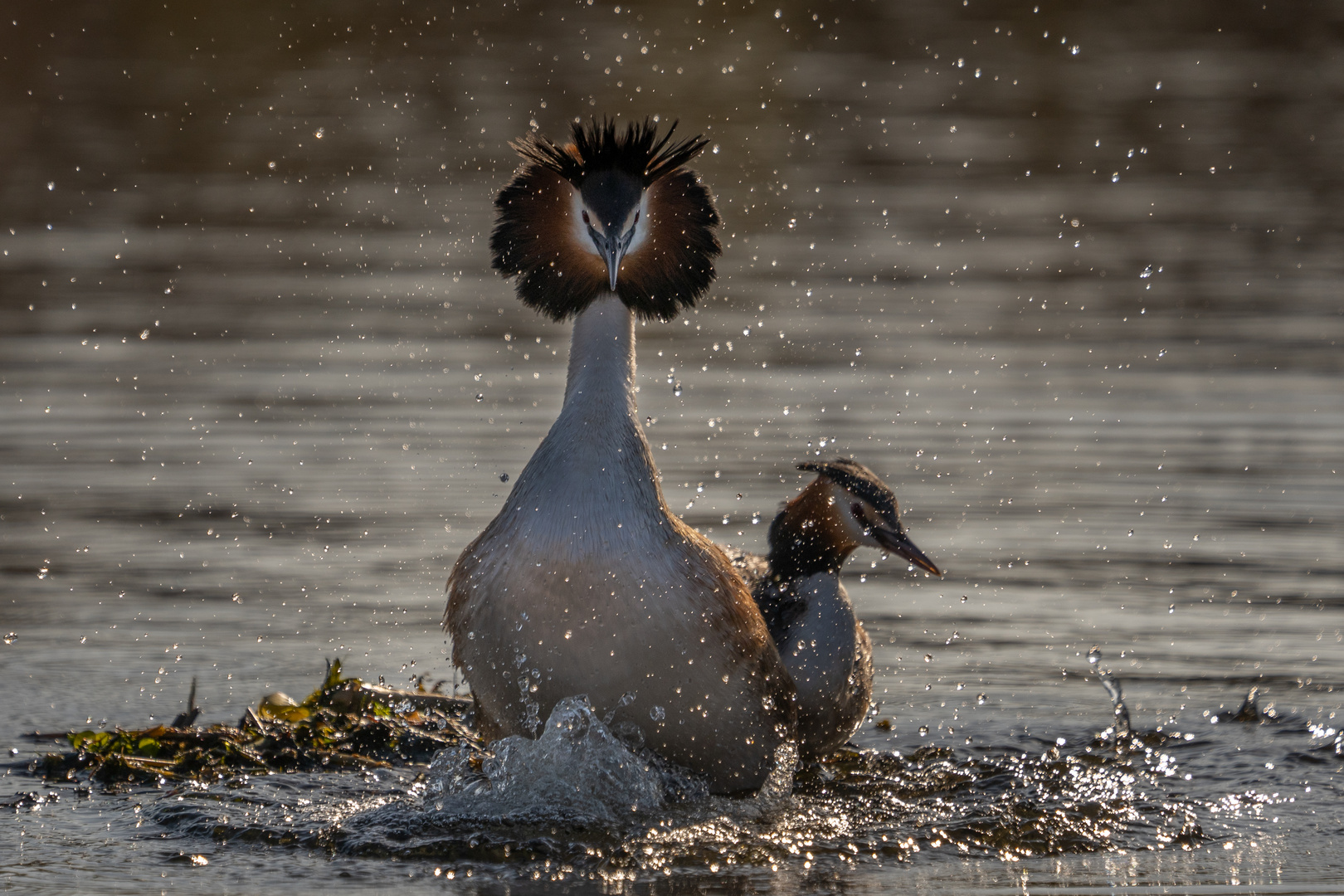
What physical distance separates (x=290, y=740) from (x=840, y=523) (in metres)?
2.69

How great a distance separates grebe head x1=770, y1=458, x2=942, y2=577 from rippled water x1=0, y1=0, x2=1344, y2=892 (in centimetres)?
70

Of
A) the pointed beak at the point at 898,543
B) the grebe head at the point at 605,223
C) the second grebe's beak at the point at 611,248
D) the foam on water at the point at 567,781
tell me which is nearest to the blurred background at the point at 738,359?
the pointed beak at the point at 898,543

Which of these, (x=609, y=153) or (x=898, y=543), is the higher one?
(x=609, y=153)

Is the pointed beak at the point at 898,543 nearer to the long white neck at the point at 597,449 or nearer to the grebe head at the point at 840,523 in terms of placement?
the grebe head at the point at 840,523

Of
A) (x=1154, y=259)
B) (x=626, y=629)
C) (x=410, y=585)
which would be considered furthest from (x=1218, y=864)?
(x=1154, y=259)

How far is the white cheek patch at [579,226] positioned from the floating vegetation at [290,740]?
202 cm

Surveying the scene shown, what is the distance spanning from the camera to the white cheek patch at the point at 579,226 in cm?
757

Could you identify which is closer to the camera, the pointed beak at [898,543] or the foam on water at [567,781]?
the foam on water at [567,781]

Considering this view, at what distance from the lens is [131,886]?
20.8 feet

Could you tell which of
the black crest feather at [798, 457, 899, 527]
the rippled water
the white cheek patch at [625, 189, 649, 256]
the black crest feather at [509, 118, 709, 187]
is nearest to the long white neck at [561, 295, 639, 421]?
the white cheek patch at [625, 189, 649, 256]

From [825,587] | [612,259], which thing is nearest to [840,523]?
[825,587]

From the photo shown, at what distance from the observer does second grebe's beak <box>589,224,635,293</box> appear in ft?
23.7

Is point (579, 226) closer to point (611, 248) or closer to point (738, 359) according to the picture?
point (611, 248)

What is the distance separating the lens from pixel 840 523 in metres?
9.11
